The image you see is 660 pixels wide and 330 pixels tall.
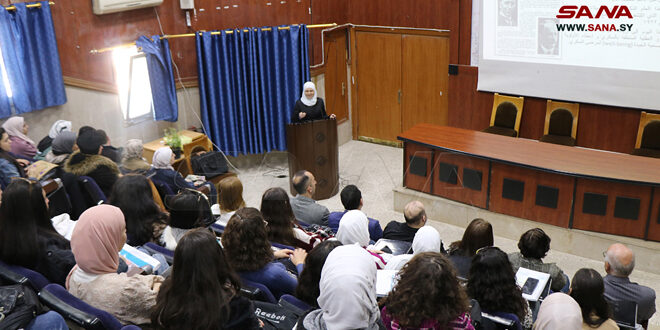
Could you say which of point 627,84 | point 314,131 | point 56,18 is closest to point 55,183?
point 56,18

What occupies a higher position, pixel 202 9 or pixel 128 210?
pixel 202 9

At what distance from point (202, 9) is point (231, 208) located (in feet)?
11.4

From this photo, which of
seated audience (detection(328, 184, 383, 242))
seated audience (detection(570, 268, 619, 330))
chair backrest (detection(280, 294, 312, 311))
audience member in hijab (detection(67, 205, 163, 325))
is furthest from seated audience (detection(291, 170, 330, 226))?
seated audience (detection(570, 268, 619, 330))

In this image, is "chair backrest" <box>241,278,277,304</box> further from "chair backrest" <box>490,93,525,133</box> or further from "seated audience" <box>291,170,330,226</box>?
"chair backrest" <box>490,93,525,133</box>

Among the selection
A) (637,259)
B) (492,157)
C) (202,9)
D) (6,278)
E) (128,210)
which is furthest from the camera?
(202,9)

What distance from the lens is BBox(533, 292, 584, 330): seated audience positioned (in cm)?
260

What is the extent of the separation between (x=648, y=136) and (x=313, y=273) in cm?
476

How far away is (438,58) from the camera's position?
7.64 m

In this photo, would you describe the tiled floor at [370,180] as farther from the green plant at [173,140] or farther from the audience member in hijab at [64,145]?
the audience member in hijab at [64,145]

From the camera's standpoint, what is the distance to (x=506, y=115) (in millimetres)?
7066

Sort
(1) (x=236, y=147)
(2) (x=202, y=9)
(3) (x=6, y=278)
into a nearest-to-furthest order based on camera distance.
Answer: (3) (x=6, y=278), (2) (x=202, y=9), (1) (x=236, y=147)

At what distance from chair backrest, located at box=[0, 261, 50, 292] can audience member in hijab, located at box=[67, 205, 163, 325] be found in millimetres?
245

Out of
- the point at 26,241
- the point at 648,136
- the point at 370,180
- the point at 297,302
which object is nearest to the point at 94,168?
the point at 26,241

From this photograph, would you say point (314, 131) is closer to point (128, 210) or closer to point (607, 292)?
point (128, 210)
